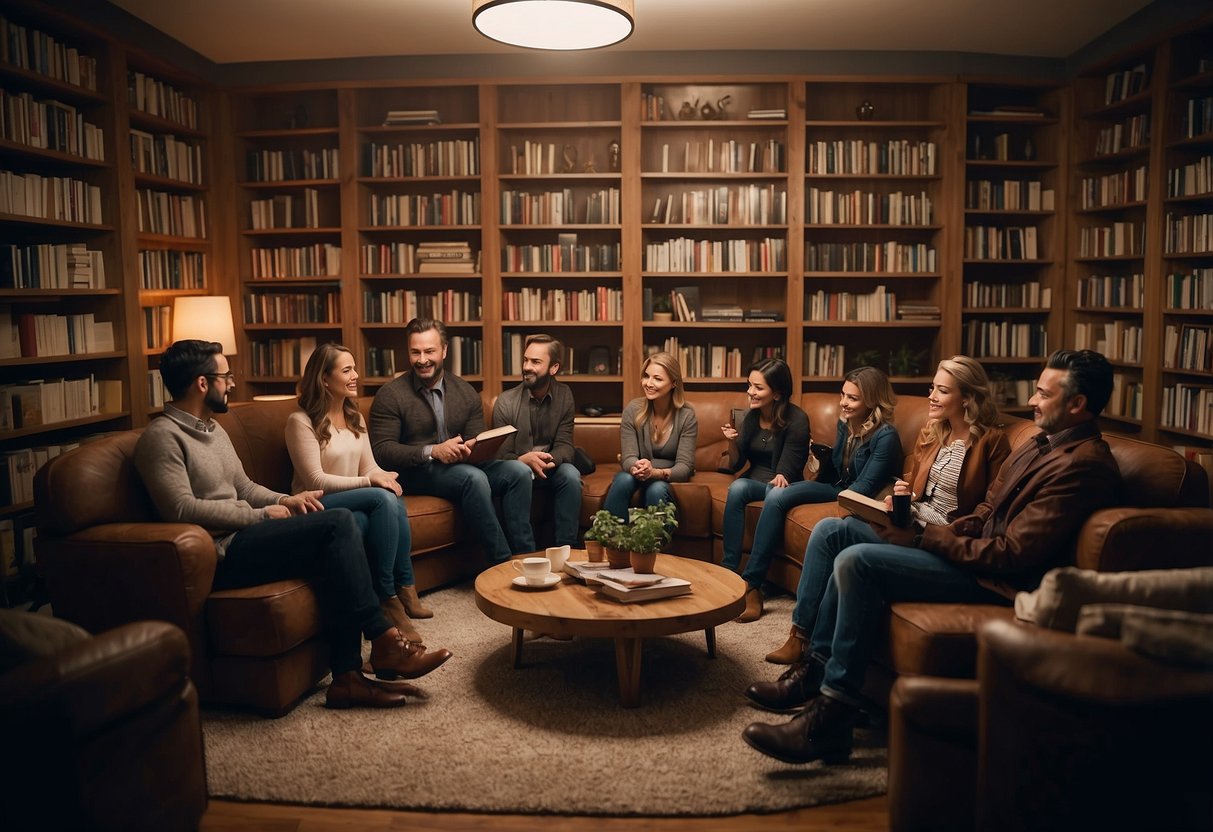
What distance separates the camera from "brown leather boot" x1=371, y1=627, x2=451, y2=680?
315 centimetres

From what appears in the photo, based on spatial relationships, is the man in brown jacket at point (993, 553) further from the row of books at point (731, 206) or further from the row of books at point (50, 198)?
the row of books at point (50, 198)

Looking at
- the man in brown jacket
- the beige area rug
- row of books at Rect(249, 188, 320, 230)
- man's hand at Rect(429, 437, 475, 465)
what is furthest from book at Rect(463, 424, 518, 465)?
row of books at Rect(249, 188, 320, 230)

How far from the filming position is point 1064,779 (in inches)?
64.5

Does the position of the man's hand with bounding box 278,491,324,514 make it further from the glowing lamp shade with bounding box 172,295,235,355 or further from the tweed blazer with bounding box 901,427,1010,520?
the tweed blazer with bounding box 901,427,1010,520

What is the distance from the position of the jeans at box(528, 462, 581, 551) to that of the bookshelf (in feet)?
9.49

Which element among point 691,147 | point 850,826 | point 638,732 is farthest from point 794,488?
point 691,147

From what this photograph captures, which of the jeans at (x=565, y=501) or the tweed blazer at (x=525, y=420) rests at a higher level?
the tweed blazer at (x=525, y=420)

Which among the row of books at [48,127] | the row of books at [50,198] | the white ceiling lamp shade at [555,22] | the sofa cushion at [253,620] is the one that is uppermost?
the white ceiling lamp shade at [555,22]

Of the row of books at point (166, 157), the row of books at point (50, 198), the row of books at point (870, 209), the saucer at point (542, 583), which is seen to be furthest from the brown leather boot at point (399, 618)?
the row of books at point (870, 209)

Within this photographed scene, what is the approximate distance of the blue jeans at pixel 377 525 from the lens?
3.57 meters

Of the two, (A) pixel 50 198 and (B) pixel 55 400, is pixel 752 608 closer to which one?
(B) pixel 55 400

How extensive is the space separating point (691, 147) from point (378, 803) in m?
4.47

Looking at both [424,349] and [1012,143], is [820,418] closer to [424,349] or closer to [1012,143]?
[424,349]

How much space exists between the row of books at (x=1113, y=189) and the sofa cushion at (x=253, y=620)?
190 inches
